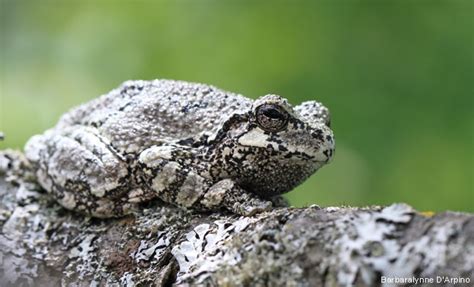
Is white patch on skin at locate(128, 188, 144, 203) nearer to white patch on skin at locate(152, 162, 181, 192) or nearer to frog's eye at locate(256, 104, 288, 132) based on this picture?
white patch on skin at locate(152, 162, 181, 192)

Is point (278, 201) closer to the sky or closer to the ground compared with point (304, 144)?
closer to the ground

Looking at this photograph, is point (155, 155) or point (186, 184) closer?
point (186, 184)

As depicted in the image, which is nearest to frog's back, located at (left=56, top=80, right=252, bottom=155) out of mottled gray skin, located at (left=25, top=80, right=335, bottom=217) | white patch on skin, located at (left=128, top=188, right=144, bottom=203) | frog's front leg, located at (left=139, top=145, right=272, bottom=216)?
mottled gray skin, located at (left=25, top=80, right=335, bottom=217)

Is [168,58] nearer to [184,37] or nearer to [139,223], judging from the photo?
[184,37]

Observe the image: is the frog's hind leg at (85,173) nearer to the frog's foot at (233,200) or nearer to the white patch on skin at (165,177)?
the white patch on skin at (165,177)

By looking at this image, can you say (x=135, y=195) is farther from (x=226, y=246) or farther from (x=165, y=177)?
(x=226, y=246)

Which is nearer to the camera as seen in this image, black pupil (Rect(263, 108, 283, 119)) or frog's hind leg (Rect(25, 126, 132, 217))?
black pupil (Rect(263, 108, 283, 119))

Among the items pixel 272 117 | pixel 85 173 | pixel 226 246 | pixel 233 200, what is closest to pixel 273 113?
pixel 272 117
